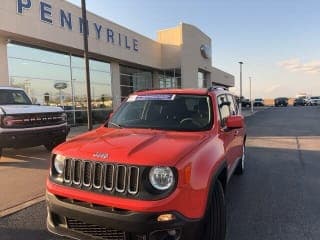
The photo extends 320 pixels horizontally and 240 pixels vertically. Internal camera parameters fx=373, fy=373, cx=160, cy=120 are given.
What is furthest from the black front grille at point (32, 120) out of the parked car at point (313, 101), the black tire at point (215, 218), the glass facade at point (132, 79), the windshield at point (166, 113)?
the parked car at point (313, 101)

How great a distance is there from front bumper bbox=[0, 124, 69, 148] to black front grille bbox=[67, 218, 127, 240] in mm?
6325

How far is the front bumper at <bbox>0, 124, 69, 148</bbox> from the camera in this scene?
9383mm

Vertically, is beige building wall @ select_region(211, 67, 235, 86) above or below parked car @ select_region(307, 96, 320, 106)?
above

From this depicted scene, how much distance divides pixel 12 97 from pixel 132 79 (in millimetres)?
18393

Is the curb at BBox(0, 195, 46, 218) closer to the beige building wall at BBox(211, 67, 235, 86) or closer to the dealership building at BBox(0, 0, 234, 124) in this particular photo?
the dealership building at BBox(0, 0, 234, 124)

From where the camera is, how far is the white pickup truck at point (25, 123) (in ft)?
31.0

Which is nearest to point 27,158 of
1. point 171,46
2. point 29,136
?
point 29,136

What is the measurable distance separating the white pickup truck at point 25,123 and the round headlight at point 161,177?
700 cm

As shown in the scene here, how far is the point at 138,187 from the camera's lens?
11.2 feet

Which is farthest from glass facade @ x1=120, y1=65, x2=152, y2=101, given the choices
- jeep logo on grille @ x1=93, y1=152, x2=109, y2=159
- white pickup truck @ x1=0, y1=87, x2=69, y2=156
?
jeep logo on grille @ x1=93, y1=152, x2=109, y2=159

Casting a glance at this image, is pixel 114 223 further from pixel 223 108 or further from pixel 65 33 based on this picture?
pixel 65 33

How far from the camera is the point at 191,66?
32844 mm

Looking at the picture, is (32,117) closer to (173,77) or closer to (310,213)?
(310,213)

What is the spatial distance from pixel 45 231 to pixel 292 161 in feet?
22.6
